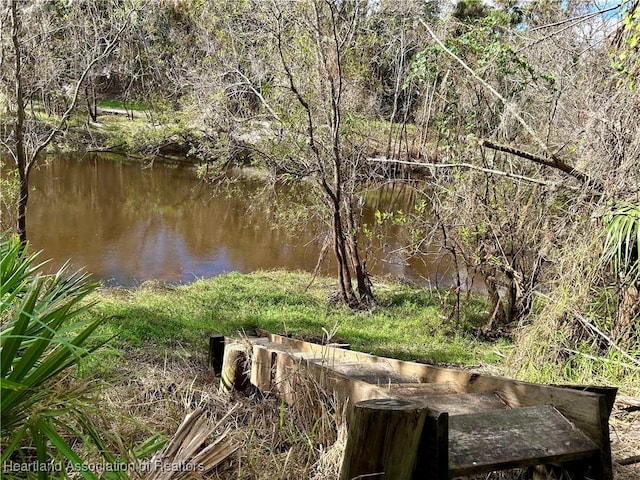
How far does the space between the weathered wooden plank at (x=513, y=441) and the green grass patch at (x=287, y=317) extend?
14.6ft

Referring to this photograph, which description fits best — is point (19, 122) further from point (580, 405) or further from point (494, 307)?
point (494, 307)

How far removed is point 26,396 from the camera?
170 centimetres

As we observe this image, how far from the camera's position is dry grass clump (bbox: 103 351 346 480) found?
92.4 inches

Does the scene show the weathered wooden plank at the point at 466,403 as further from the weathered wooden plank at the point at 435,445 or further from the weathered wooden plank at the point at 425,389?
the weathered wooden plank at the point at 435,445

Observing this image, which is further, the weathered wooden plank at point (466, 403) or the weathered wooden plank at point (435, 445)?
the weathered wooden plank at point (466, 403)

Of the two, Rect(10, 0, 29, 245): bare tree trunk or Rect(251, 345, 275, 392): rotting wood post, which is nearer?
Rect(251, 345, 275, 392): rotting wood post

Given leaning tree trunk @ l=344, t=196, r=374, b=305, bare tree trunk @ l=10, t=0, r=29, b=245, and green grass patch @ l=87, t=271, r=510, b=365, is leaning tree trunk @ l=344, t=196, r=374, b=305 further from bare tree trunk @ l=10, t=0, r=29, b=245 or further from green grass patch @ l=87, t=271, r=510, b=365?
bare tree trunk @ l=10, t=0, r=29, b=245

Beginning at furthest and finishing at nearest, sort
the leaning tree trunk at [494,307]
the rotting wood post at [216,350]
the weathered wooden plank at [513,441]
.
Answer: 1. the leaning tree trunk at [494,307]
2. the rotting wood post at [216,350]
3. the weathered wooden plank at [513,441]

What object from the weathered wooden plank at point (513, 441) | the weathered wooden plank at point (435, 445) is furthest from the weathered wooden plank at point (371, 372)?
the weathered wooden plank at point (435, 445)

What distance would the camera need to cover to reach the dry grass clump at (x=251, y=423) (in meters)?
2.35

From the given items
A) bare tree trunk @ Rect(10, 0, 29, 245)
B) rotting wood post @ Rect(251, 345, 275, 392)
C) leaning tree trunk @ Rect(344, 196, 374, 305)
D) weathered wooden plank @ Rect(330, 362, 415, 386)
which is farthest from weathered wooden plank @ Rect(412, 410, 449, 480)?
leaning tree trunk @ Rect(344, 196, 374, 305)

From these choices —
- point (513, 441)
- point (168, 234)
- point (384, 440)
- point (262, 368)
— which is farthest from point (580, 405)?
point (168, 234)

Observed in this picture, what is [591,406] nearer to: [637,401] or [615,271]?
[637,401]

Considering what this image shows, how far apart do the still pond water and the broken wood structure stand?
7.11m
